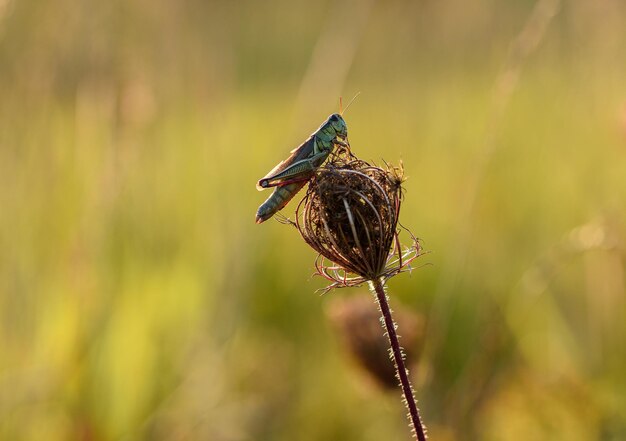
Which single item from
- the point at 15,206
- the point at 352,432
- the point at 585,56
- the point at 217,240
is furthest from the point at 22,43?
the point at 585,56

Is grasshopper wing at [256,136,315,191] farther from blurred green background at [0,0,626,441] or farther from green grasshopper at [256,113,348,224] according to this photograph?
blurred green background at [0,0,626,441]

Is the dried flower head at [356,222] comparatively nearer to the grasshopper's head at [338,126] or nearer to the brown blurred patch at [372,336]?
the grasshopper's head at [338,126]

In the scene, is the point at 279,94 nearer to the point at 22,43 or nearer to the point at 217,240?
the point at 217,240

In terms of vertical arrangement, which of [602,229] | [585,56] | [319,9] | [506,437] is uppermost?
[319,9]

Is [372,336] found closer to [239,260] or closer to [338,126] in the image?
[338,126]

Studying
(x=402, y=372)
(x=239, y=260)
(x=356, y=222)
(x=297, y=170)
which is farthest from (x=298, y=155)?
(x=239, y=260)

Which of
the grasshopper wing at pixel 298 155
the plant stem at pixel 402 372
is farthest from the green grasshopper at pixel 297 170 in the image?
the plant stem at pixel 402 372

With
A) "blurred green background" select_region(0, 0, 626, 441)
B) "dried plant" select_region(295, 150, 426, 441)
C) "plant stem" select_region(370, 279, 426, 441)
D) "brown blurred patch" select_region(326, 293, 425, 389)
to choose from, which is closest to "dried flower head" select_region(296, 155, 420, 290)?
"dried plant" select_region(295, 150, 426, 441)

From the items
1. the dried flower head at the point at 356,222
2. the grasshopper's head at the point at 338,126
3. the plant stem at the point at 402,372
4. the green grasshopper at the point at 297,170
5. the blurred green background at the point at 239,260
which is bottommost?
the plant stem at the point at 402,372
